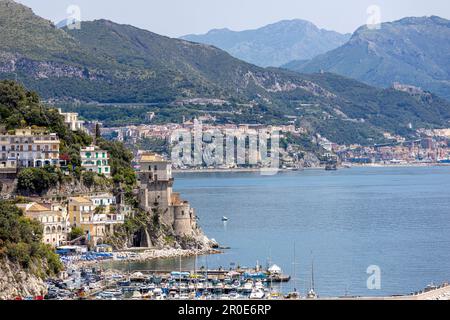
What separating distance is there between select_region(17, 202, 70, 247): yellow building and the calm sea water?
2.42 metres

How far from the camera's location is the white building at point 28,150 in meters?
33.0

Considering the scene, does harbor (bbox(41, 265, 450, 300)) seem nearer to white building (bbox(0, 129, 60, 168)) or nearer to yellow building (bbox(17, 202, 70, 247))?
yellow building (bbox(17, 202, 70, 247))

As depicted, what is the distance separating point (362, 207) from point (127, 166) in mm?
25486

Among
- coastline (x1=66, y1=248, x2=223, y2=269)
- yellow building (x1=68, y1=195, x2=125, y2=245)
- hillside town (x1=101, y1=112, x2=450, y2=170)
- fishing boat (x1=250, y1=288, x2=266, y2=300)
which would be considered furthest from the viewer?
hillside town (x1=101, y1=112, x2=450, y2=170)

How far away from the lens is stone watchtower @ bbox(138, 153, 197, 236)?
33.8 meters

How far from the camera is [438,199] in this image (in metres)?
68.9

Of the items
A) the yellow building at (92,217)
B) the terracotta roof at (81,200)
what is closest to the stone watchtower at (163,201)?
the yellow building at (92,217)

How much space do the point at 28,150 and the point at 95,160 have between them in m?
2.16

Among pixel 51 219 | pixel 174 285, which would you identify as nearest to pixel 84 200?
pixel 51 219

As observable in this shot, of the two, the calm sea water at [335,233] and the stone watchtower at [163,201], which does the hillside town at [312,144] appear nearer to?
the calm sea water at [335,233]

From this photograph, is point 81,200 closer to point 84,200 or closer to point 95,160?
point 84,200

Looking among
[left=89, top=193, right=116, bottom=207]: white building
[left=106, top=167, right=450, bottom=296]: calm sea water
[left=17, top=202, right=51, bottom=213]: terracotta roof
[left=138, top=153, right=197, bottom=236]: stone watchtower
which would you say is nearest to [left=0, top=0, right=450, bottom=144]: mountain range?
[left=106, top=167, right=450, bottom=296]: calm sea water

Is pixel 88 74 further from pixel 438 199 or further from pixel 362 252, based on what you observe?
pixel 362 252

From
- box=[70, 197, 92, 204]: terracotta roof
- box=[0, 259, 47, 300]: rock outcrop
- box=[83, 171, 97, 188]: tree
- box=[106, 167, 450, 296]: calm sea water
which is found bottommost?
box=[106, 167, 450, 296]: calm sea water
